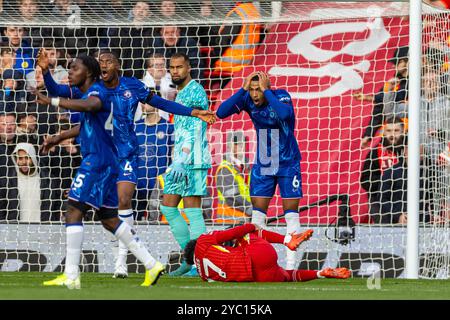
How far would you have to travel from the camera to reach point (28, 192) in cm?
1266

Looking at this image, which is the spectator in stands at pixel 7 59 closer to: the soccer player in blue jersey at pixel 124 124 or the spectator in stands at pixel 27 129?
the spectator in stands at pixel 27 129

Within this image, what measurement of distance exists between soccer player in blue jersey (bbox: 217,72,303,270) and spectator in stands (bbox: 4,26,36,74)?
3644mm

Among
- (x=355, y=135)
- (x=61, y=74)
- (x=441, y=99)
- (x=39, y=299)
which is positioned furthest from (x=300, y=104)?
(x=39, y=299)

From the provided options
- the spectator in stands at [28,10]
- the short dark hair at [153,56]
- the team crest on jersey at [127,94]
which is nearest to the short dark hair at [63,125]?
the short dark hair at [153,56]

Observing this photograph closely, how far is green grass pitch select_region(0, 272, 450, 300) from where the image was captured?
7.49 meters

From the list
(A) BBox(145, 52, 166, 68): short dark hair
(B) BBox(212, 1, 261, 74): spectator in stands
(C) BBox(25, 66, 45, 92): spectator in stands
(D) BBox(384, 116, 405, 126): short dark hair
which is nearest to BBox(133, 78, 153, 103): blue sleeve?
(A) BBox(145, 52, 166, 68): short dark hair

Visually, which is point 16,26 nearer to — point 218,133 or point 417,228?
point 218,133

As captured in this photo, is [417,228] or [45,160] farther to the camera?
[45,160]

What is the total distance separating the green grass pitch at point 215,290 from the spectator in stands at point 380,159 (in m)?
2.28

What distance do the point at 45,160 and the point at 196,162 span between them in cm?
250

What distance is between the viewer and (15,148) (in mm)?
12773

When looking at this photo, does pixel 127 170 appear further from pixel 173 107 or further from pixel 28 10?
pixel 28 10

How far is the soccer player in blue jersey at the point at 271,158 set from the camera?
10.5 metres

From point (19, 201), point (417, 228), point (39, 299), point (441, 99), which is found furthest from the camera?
point (19, 201)
